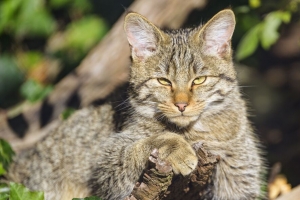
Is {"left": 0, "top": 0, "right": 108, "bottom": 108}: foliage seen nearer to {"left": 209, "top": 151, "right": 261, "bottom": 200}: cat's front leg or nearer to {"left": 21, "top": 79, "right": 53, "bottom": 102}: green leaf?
{"left": 21, "top": 79, "right": 53, "bottom": 102}: green leaf

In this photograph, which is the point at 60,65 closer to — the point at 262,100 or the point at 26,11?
the point at 26,11

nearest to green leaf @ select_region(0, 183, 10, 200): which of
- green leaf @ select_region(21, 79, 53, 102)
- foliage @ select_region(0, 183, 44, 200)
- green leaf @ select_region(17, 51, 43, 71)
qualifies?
foliage @ select_region(0, 183, 44, 200)

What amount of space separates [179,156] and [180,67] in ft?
2.12

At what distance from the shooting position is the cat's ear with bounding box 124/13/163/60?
13.6 feet

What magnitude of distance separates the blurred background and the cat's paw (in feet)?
4.83

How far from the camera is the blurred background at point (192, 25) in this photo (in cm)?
551

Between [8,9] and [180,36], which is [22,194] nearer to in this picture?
[180,36]

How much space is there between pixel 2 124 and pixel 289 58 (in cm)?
273

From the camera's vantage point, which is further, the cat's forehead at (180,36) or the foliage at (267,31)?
the foliage at (267,31)

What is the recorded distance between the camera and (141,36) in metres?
4.20

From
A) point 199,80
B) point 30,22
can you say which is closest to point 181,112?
point 199,80

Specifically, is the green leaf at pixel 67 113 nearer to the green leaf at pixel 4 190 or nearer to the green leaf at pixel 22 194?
the green leaf at pixel 4 190

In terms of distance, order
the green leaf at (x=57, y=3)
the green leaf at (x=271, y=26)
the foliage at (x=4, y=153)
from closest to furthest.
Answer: the foliage at (x=4, y=153)
the green leaf at (x=271, y=26)
the green leaf at (x=57, y=3)

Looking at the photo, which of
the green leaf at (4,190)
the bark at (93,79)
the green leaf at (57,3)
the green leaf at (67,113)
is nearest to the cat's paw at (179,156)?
the green leaf at (4,190)
